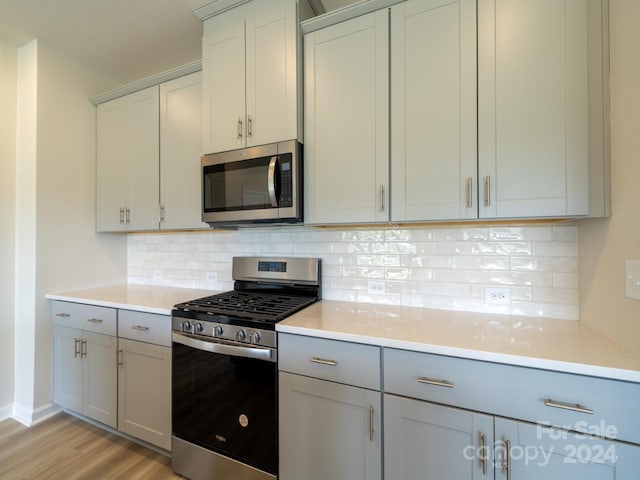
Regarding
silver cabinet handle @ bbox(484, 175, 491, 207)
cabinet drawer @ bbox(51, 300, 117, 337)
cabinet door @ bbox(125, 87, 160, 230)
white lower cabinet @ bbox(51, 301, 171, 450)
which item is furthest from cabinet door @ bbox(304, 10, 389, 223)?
cabinet drawer @ bbox(51, 300, 117, 337)

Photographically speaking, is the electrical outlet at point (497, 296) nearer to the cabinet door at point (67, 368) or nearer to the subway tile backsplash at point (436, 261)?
the subway tile backsplash at point (436, 261)

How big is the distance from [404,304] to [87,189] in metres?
2.73

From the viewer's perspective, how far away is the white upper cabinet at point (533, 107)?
1.19m

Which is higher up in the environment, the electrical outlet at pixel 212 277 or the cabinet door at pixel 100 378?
the electrical outlet at pixel 212 277

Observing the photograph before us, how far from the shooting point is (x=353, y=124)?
5.14ft

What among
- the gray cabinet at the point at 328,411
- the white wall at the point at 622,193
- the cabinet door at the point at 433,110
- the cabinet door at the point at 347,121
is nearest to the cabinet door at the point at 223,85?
the cabinet door at the point at 347,121

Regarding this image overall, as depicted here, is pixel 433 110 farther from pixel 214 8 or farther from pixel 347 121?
pixel 214 8

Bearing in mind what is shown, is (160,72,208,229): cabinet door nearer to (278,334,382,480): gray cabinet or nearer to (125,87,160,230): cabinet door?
(125,87,160,230): cabinet door

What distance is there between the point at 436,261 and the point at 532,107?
85 centimetres

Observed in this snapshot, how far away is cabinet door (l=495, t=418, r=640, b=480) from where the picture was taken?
2.96ft

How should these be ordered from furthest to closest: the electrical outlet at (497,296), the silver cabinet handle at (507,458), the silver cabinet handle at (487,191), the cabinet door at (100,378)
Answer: the cabinet door at (100,378), the electrical outlet at (497,296), the silver cabinet handle at (487,191), the silver cabinet handle at (507,458)

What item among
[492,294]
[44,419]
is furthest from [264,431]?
[44,419]

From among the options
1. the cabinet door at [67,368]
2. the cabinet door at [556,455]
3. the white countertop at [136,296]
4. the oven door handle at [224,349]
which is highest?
the white countertop at [136,296]

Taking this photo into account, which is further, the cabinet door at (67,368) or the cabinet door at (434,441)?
the cabinet door at (67,368)
